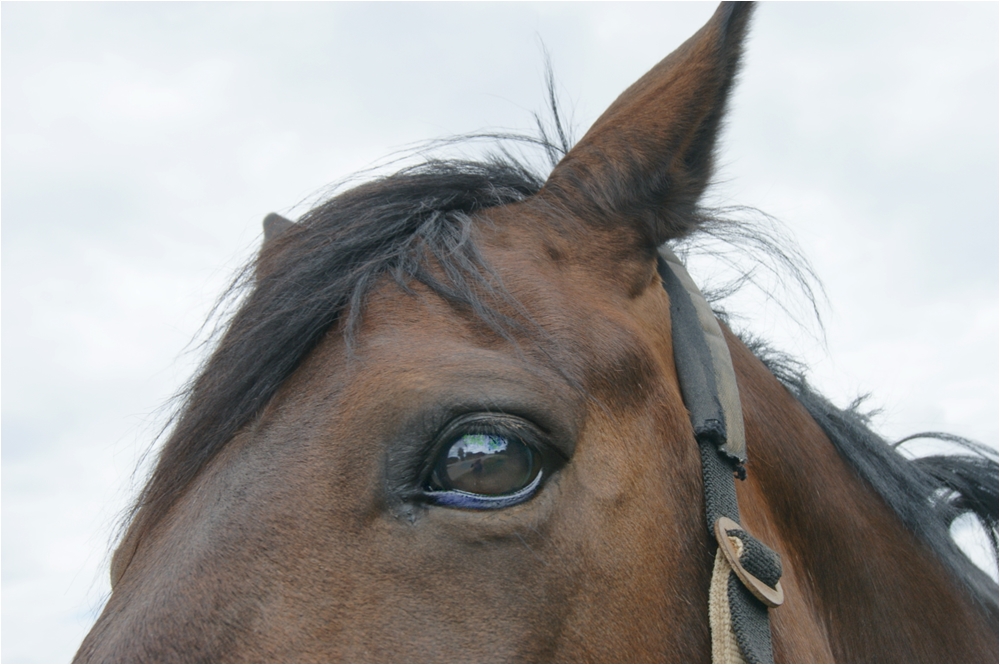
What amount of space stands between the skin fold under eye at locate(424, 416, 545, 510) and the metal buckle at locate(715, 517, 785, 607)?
18.6 inches

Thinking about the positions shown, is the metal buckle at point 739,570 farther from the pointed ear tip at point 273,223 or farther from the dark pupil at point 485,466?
the pointed ear tip at point 273,223

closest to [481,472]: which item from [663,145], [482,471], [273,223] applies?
[482,471]

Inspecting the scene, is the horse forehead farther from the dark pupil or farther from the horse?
the dark pupil

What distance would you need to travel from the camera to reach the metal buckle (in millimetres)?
1688

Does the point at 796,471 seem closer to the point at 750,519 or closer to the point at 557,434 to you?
the point at 750,519

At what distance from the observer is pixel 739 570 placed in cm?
169

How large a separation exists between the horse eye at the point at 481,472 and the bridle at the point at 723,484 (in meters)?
0.50

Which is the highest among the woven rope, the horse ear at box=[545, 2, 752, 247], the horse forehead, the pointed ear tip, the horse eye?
the pointed ear tip

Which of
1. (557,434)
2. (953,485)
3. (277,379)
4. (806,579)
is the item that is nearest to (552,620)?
(557,434)

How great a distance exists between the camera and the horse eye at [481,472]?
1575 millimetres

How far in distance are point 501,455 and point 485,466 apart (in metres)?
0.04

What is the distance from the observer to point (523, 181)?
2330 millimetres

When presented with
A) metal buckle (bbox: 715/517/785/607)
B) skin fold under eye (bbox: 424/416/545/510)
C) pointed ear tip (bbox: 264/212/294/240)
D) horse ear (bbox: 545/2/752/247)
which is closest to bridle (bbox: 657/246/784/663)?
metal buckle (bbox: 715/517/785/607)

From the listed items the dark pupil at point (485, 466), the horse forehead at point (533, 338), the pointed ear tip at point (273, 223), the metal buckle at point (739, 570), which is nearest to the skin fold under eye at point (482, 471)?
the dark pupil at point (485, 466)
